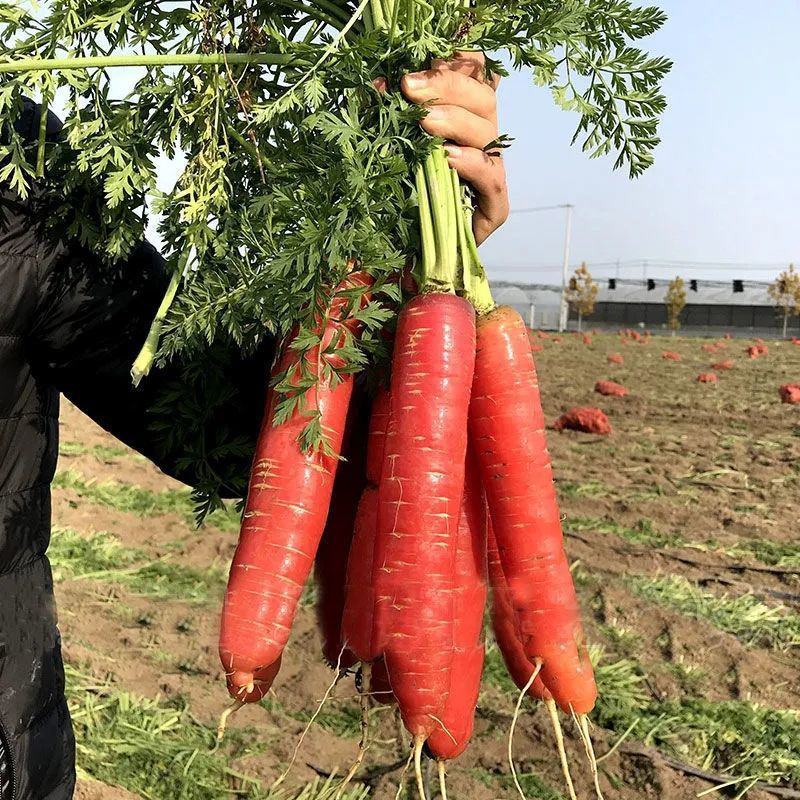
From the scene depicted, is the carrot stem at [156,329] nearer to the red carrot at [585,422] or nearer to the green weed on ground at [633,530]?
the green weed on ground at [633,530]

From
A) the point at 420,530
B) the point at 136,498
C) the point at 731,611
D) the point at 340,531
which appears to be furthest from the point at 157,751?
the point at 136,498

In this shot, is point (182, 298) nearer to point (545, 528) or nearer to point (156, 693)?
point (545, 528)

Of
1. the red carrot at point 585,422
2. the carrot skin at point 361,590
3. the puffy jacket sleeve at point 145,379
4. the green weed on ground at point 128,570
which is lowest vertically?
the green weed on ground at point 128,570

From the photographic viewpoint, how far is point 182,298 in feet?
5.31

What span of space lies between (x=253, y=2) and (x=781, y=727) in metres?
3.61

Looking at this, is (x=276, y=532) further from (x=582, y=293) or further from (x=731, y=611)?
(x=582, y=293)

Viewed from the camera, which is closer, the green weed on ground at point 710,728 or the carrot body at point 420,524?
the carrot body at point 420,524

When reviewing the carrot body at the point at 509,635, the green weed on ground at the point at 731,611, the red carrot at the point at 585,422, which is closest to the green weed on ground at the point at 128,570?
the green weed on ground at the point at 731,611

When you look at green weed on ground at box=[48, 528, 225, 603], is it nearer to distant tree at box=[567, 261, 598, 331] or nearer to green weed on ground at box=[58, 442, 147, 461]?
green weed on ground at box=[58, 442, 147, 461]

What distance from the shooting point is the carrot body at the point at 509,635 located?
2.04 meters

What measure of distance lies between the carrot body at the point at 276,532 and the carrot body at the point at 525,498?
35 cm

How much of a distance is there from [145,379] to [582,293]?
60.2 metres

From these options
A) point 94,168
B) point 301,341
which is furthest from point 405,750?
point 94,168

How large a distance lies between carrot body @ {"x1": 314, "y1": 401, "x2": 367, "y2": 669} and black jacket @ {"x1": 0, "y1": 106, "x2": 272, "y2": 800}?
0.23 m
